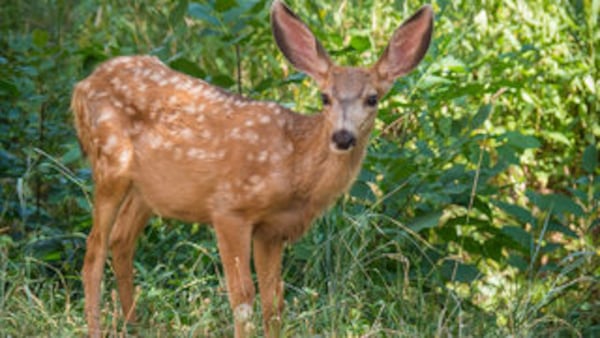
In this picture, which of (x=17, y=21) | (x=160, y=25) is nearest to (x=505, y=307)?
(x=160, y=25)

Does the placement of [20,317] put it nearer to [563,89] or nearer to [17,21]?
[17,21]

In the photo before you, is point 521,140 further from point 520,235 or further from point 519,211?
point 520,235

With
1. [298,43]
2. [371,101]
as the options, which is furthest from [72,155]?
[371,101]

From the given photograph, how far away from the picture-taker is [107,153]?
5.89 m

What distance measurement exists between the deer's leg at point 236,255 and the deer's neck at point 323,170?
31cm

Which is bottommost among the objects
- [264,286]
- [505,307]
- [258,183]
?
[505,307]

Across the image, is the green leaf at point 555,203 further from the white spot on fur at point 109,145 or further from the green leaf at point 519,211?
the white spot on fur at point 109,145

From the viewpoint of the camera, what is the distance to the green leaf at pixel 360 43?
6.38m

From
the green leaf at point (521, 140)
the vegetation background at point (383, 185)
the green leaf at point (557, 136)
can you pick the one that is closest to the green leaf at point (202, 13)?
the vegetation background at point (383, 185)

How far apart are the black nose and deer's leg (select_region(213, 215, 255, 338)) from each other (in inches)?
23.9

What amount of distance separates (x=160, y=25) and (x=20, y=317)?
10.6 ft

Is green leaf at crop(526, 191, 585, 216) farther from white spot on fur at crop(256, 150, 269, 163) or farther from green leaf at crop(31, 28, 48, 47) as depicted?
green leaf at crop(31, 28, 48, 47)

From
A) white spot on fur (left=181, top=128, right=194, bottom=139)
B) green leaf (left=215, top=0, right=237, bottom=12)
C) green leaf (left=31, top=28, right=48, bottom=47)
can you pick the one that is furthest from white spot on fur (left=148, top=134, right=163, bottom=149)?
green leaf (left=31, top=28, right=48, bottom=47)

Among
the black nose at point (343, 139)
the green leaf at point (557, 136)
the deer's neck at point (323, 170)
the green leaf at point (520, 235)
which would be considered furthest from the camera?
the green leaf at point (557, 136)
